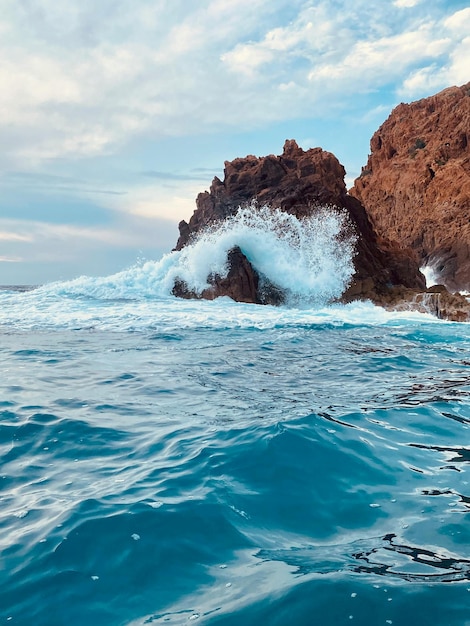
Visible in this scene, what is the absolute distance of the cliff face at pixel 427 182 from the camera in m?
28.8

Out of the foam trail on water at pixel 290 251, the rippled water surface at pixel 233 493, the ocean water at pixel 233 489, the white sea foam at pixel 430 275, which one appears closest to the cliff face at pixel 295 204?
the foam trail on water at pixel 290 251

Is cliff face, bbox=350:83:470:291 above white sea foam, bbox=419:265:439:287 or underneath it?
above

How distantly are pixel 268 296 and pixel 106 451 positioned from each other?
14.3 metres

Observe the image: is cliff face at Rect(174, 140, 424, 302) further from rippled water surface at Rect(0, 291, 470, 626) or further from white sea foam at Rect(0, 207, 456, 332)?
rippled water surface at Rect(0, 291, 470, 626)

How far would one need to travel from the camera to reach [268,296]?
17750 mm

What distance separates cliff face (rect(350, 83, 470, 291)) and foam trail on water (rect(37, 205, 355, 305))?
9.78 meters

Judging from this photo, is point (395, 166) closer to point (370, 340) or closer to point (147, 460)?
point (370, 340)

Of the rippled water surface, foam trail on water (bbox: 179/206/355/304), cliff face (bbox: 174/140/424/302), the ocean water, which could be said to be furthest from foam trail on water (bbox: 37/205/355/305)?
the rippled water surface

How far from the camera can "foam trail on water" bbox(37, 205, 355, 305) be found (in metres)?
17.6

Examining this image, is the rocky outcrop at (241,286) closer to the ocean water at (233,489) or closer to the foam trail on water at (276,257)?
the foam trail on water at (276,257)

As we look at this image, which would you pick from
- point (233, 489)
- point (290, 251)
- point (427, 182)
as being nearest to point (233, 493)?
point (233, 489)

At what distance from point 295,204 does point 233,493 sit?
17191mm

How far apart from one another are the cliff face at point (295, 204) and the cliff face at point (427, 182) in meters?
7.71

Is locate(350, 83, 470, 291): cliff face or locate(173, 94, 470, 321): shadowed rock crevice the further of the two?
locate(350, 83, 470, 291): cliff face
